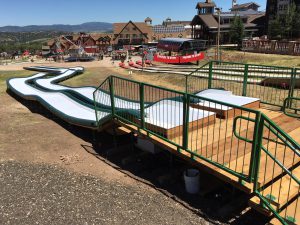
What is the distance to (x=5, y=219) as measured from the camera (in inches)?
231

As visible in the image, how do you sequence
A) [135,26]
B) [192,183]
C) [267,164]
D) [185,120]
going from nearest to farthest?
1. [267,164]
2. [185,120]
3. [192,183]
4. [135,26]

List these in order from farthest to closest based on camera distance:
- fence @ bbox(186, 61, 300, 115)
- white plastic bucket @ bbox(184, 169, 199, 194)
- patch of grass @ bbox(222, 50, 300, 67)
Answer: patch of grass @ bbox(222, 50, 300, 67) < fence @ bbox(186, 61, 300, 115) < white plastic bucket @ bbox(184, 169, 199, 194)

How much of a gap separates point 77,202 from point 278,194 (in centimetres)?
428

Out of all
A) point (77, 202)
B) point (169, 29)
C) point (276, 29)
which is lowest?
point (77, 202)

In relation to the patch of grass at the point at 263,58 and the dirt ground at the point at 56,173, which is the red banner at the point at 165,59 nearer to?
the patch of grass at the point at 263,58

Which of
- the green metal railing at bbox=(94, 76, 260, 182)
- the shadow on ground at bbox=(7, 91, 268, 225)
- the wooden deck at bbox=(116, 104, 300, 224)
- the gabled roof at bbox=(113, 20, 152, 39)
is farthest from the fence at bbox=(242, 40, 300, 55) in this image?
the gabled roof at bbox=(113, 20, 152, 39)

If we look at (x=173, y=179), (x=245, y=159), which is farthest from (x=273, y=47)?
(x=245, y=159)

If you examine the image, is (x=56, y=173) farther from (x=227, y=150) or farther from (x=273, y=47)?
(x=273, y=47)

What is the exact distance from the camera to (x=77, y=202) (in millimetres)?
6379

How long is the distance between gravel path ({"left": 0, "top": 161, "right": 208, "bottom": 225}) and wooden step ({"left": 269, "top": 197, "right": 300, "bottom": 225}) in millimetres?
1424

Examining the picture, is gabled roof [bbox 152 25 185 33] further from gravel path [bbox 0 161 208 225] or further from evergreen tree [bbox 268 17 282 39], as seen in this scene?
gravel path [bbox 0 161 208 225]

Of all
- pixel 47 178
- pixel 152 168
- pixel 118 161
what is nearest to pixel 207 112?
pixel 152 168

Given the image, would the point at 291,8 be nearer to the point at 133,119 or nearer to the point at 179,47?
the point at 179,47

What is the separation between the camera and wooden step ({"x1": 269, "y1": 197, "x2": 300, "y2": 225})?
180 inches
